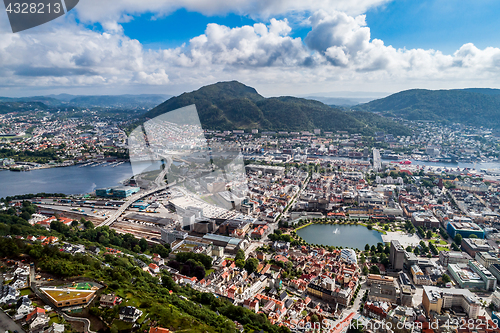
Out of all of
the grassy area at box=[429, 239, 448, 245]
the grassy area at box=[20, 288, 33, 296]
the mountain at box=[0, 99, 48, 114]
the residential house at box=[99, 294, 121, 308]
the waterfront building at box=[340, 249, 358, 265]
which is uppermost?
the mountain at box=[0, 99, 48, 114]

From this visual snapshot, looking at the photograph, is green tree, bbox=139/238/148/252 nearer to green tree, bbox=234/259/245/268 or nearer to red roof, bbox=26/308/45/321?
green tree, bbox=234/259/245/268

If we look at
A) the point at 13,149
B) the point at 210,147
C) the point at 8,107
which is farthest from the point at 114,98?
the point at 210,147

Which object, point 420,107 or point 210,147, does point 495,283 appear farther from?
point 420,107

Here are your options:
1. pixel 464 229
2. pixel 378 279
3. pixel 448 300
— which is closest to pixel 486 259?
pixel 464 229

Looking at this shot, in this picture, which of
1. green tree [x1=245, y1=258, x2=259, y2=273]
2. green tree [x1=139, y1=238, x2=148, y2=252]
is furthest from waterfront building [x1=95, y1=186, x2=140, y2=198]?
green tree [x1=245, y1=258, x2=259, y2=273]

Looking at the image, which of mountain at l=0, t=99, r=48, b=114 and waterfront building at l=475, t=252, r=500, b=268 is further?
mountain at l=0, t=99, r=48, b=114

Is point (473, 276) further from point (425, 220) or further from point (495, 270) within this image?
point (425, 220)
